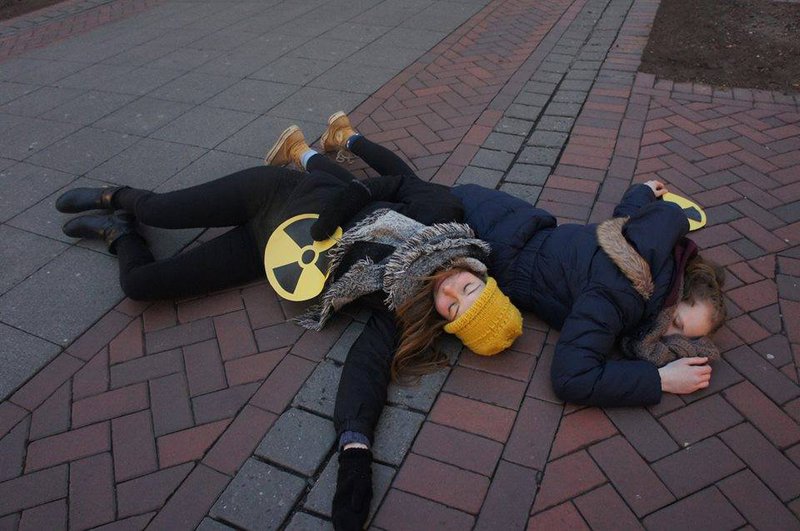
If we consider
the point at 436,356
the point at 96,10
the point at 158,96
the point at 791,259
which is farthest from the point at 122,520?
the point at 96,10

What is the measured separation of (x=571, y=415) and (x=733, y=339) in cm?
79

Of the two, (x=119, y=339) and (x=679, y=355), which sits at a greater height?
(x=679, y=355)

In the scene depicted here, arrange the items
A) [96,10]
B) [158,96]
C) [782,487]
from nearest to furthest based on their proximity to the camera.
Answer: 1. [782,487]
2. [158,96]
3. [96,10]

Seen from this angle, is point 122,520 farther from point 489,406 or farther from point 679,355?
point 679,355

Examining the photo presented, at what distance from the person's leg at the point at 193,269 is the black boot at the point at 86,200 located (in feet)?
1.39

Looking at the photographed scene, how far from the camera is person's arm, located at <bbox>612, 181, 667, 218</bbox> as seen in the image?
262cm

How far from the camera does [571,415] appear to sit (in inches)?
82.3

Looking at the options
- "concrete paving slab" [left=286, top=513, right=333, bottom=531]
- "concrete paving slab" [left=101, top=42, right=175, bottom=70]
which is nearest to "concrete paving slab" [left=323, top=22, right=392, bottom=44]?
"concrete paving slab" [left=101, top=42, right=175, bottom=70]

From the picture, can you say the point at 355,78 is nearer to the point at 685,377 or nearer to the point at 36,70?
the point at 36,70

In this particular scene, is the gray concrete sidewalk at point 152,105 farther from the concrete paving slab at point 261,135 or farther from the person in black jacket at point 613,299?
the person in black jacket at point 613,299

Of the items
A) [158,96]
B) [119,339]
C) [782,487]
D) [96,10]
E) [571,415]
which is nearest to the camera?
[782,487]

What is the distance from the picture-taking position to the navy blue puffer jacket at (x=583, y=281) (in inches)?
80.0

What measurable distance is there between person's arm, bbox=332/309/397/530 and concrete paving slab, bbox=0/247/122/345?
4.09 ft

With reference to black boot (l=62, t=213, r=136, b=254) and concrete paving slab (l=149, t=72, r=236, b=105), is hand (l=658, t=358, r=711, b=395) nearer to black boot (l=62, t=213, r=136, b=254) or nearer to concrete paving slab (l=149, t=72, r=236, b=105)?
black boot (l=62, t=213, r=136, b=254)
